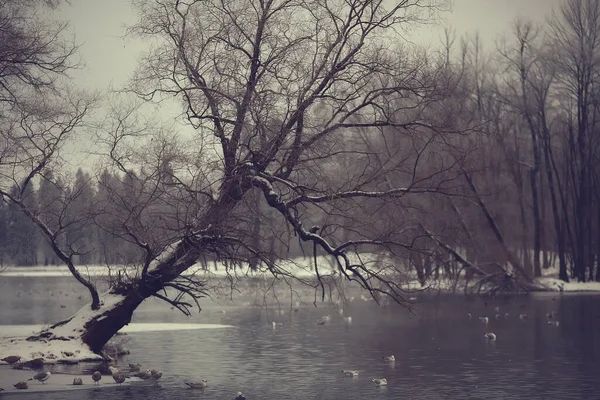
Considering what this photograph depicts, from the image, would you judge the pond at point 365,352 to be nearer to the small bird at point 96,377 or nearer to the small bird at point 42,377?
the small bird at point 96,377

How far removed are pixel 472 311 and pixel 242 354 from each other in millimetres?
15740

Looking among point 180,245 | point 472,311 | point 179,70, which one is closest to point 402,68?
point 179,70

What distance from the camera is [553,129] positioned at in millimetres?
63438

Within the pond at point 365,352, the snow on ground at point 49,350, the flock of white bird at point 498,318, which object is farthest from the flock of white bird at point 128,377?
the flock of white bird at point 498,318

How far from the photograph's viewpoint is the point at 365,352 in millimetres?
23672

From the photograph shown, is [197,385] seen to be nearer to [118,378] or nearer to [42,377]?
[118,378]

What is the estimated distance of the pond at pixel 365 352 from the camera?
17.4 metres

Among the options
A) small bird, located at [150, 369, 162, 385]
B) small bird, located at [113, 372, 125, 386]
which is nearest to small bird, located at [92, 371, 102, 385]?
small bird, located at [113, 372, 125, 386]

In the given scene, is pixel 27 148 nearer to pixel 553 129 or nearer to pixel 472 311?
pixel 472 311

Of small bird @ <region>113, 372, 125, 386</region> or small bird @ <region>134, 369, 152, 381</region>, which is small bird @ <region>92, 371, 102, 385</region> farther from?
small bird @ <region>134, 369, 152, 381</region>

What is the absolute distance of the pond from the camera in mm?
17438

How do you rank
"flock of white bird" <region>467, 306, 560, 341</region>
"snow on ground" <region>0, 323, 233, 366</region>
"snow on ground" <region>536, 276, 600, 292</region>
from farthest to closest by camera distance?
"snow on ground" <region>536, 276, 600, 292</region>, "flock of white bird" <region>467, 306, 560, 341</region>, "snow on ground" <region>0, 323, 233, 366</region>

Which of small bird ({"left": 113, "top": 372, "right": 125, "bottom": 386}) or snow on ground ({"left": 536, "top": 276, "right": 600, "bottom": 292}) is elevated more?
snow on ground ({"left": 536, "top": 276, "right": 600, "bottom": 292})

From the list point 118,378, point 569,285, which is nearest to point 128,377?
point 118,378
